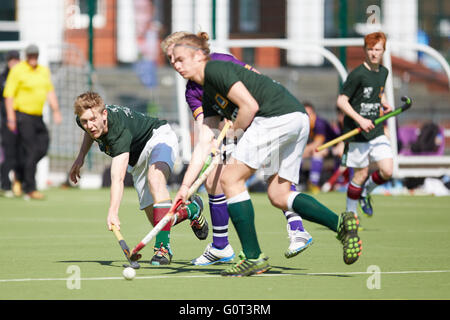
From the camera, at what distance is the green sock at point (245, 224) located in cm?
644

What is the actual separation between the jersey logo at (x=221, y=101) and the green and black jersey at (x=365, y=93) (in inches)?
148

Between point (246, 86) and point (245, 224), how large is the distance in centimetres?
87

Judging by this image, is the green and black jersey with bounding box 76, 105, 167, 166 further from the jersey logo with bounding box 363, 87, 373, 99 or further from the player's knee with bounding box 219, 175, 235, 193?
the jersey logo with bounding box 363, 87, 373, 99

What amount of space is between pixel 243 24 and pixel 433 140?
16.3 m

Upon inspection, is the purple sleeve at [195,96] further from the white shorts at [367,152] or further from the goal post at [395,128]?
the goal post at [395,128]

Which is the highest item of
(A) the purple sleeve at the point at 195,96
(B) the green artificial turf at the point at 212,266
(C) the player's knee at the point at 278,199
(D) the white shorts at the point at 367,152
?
(A) the purple sleeve at the point at 195,96

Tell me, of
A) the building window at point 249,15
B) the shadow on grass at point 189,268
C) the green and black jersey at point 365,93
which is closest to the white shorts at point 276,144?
the shadow on grass at point 189,268

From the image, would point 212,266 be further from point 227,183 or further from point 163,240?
point 227,183

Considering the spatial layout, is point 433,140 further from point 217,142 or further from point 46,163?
point 217,142

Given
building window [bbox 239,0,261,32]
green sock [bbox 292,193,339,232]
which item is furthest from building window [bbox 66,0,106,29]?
green sock [bbox 292,193,339,232]

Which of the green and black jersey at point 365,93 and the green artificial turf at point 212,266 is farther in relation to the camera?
the green and black jersey at point 365,93

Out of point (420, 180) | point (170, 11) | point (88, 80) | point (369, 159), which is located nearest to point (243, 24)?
point (170, 11)

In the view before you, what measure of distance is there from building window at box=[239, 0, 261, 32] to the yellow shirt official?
702 inches

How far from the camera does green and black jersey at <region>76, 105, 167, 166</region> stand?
6.98m
